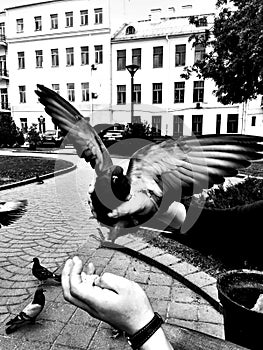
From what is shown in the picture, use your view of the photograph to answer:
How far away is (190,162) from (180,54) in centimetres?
2124

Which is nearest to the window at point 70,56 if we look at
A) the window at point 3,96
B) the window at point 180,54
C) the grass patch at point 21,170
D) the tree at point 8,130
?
the grass patch at point 21,170

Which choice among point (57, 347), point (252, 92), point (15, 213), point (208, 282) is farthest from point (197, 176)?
point (252, 92)

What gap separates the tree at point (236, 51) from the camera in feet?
29.1

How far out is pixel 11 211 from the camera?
1.84 metres

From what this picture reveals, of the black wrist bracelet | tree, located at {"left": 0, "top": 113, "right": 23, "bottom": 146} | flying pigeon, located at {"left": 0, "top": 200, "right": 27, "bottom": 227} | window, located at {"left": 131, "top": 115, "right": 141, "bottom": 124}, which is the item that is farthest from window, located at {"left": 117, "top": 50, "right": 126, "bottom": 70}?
the black wrist bracelet

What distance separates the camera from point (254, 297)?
7.18 ft

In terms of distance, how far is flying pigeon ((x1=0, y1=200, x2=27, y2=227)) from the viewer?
182 cm

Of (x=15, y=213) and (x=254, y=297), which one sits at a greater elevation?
(x=15, y=213)

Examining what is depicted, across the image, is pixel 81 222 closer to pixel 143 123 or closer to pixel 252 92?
pixel 143 123

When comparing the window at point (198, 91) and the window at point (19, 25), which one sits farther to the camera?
the window at point (198, 91)

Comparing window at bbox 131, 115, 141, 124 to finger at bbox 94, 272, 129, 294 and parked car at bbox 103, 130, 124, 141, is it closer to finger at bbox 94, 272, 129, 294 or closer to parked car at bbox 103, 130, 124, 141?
parked car at bbox 103, 130, 124, 141

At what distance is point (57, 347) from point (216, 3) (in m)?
13.6

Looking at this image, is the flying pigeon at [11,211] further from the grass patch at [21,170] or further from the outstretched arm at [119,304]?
the grass patch at [21,170]

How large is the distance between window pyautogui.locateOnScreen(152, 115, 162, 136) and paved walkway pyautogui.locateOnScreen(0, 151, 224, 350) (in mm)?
310
